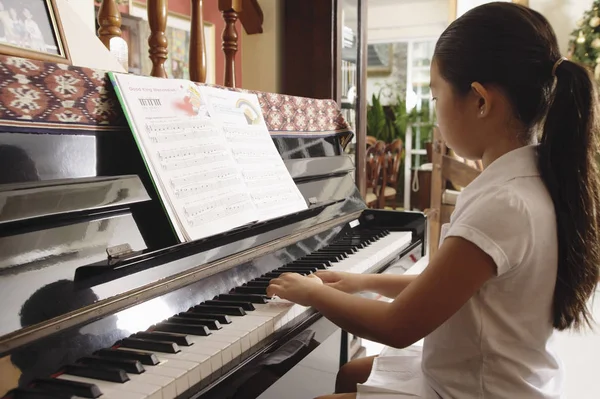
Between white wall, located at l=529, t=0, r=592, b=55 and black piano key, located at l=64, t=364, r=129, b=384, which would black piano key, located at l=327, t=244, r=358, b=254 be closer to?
black piano key, located at l=64, t=364, r=129, b=384

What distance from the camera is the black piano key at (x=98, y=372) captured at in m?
0.72

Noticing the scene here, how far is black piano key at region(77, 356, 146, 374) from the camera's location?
29.2 inches

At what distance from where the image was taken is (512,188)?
0.89m

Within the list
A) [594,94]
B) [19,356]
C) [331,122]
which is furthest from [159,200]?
[331,122]

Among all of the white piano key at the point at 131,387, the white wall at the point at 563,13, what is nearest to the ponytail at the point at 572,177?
the white piano key at the point at 131,387

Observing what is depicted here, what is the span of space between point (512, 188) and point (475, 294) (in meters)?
0.20

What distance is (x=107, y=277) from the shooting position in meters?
0.90

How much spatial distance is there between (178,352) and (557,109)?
0.76 metres

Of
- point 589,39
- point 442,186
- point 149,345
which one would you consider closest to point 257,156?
point 149,345

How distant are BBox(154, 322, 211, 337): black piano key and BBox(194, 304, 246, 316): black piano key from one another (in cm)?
9

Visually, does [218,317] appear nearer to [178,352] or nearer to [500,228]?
[178,352]

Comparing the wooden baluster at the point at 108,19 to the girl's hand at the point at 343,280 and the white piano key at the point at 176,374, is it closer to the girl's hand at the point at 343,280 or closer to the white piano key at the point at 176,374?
the girl's hand at the point at 343,280

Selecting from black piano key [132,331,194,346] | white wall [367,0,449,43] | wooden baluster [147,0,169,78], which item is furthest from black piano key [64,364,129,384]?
white wall [367,0,449,43]

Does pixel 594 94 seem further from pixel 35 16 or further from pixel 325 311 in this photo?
pixel 35 16
